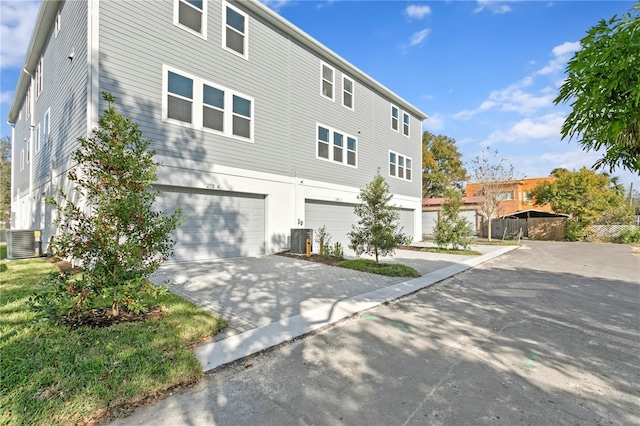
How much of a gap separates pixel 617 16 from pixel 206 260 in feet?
32.7

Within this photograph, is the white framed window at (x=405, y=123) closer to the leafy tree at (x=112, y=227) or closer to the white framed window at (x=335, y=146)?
the white framed window at (x=335, y=146)

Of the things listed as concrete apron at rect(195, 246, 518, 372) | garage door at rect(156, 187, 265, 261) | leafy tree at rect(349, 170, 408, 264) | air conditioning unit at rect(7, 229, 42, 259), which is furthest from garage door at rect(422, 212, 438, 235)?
air conditioning unit at rect(7, 229, 42, 259)

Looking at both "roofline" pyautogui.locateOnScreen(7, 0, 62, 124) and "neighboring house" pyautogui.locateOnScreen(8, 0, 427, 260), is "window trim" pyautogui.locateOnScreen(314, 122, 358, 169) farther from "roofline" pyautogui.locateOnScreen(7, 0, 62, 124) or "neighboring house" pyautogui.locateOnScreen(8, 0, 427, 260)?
"roofline" pyautogui.locateOnScreen(7, 0, 62, 124)

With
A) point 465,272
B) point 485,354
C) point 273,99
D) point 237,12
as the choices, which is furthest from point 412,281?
point 237,12

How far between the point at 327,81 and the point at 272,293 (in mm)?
11659

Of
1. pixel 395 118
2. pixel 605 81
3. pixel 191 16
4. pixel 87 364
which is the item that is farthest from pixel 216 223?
pixel 395 118

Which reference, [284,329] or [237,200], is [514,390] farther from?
[237,200]

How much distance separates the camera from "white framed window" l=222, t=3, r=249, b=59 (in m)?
10.3

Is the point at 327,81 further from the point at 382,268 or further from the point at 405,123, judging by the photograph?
the point at 382,268

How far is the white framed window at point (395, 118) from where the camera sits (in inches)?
744

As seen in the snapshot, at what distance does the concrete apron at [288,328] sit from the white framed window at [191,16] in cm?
954

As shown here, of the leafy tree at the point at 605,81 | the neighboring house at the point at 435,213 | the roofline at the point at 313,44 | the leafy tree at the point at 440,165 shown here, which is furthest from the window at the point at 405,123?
the leafy tree at the point at 605,81

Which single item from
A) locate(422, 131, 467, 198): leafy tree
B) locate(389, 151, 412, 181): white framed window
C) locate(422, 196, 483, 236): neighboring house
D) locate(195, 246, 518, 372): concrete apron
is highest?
locate(422, 131, 467, 198): leafy tree

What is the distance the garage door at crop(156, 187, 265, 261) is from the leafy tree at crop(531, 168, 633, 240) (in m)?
24.5
